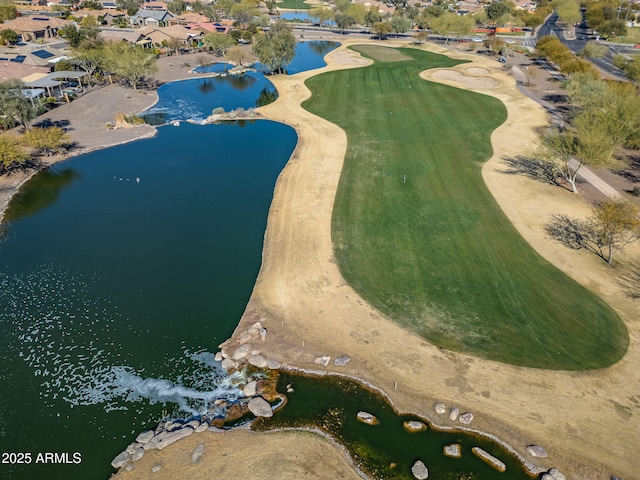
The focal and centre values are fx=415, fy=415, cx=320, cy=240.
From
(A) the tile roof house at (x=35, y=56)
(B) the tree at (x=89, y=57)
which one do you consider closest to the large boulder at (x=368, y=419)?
(B) the tree at (x=89, y=57)

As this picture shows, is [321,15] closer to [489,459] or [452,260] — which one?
[452,260]

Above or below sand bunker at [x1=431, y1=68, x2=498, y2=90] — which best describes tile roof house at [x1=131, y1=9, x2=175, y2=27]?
above

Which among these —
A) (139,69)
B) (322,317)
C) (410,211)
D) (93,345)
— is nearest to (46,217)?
(93,345)

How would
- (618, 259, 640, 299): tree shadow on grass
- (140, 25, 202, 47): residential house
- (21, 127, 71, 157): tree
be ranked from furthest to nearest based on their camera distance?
(140, 25, 202, 47): residential house → (21, 127, 71, 157): tree → (618, 259, 640, 299): tree shadow on grass

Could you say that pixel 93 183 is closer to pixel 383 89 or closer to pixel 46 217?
pixel 46 217

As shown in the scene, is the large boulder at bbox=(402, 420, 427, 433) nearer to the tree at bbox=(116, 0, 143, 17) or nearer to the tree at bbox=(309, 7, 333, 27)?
the tree at bbox=(309, 7, 333, 27)

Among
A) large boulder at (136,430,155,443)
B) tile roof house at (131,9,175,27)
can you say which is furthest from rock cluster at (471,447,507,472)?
tile roof house at (131,9,175,27)

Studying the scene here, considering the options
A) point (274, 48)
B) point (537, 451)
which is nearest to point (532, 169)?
point (537, 451)
